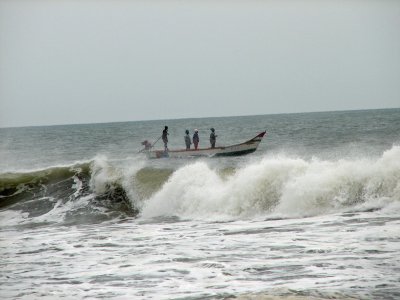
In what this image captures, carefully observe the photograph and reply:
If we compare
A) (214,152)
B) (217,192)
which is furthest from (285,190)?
(214,152)

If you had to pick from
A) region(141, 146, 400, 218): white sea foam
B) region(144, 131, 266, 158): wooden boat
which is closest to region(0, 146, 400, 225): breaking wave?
region(141, 146, 400, 218): white sea foam

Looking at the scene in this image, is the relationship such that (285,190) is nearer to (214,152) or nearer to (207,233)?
(207,233)

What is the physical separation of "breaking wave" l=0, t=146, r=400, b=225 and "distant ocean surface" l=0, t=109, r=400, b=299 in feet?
0.14

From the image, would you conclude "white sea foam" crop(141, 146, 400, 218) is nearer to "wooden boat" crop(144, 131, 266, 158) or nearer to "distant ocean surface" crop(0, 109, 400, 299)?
"distant ocean surface" crop(0, 109, 400, 299)

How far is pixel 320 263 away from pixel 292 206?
6204 mm

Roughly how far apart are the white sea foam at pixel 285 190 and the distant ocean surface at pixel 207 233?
0.04 meters

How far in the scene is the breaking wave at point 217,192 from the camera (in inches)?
636

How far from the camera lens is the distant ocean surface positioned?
9117 millimetres

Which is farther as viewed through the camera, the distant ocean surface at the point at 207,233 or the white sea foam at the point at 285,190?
the white sea foam at the point at 285,190

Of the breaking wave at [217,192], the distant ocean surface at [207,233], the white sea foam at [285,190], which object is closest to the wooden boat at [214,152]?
the distant ocean surface at [207,233]

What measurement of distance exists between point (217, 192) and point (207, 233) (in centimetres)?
436

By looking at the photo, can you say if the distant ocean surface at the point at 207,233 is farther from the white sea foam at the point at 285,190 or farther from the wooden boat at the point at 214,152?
the wooden boat at the point at 214,152

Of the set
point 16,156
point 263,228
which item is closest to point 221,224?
point 263,228

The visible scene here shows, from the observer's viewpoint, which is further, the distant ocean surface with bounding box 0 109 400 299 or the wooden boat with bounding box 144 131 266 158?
the wooden boat with bounding box 144 131 266 158
